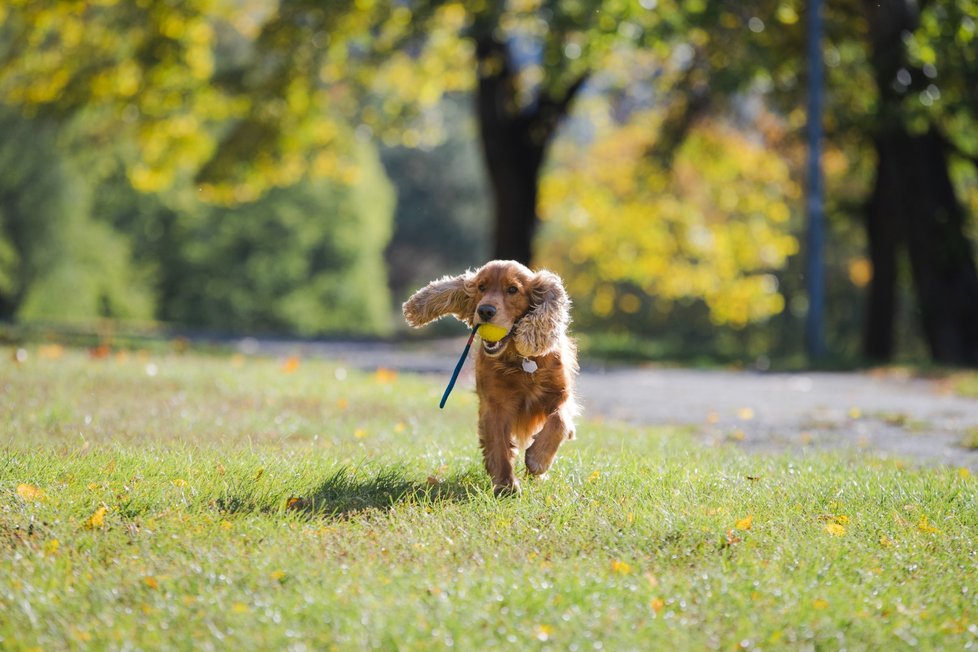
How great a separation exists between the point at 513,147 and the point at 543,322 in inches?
636

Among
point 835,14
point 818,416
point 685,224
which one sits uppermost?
point 835,14

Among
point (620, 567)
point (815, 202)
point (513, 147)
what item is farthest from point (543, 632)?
point (513, 147)

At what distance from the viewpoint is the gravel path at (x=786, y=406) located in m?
8.75

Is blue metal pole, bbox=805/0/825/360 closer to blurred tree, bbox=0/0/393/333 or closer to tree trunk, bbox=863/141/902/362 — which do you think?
tree trunk, bbox=863/141/902/362

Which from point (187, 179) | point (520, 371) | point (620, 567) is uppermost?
point (187, 179)

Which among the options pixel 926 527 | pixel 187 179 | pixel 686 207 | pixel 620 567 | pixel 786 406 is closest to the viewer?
pixel 620 567

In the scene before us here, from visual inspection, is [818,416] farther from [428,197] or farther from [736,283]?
[428,197]

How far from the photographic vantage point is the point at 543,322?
18.2 ft

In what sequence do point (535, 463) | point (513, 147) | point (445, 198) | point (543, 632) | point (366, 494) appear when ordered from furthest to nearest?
point (445, 198), point (513, 147), point (535, 463), point (366, 494), point (543, 632)

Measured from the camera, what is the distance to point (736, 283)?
33781 millimetres

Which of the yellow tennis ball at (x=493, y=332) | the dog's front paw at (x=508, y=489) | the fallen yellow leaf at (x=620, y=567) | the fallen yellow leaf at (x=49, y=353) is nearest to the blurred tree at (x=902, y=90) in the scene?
the fallen yellow leaf at (x=49, y=353)

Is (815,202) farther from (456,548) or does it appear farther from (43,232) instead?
(43,232)

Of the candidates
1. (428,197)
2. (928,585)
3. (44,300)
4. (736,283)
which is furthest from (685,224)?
(428,197)

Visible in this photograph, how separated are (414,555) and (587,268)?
3700cm
